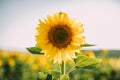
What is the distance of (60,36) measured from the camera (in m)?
1.29

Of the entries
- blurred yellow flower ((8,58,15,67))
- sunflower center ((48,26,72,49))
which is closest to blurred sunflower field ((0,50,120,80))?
blurred yellow flower ((8,58,15,67))

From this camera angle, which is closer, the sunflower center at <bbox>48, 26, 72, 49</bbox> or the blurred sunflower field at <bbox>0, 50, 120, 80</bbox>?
the sunflower center at <bbox>48, 26, 72, 49</bbox>

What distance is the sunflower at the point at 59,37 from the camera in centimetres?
117

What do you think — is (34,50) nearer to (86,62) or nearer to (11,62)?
(86,62)

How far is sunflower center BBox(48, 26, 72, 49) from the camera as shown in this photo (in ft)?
4.07

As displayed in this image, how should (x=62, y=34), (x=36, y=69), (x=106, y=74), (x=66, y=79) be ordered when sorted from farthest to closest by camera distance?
(x=106, y=74), (x=36, y=69), (x=62, y=34), (x=66, y=79)

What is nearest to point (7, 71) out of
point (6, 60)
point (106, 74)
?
point (6, 60)

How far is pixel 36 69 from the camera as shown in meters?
5.19

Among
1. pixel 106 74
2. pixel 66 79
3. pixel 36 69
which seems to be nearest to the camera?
pixel 66 79

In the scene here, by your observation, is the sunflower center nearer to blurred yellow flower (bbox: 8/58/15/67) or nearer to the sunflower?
the sunflower

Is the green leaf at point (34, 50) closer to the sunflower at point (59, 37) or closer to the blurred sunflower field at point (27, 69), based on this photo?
the sunflower at point (59, 37)

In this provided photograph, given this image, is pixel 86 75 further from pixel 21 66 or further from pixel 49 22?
pixel 49 22

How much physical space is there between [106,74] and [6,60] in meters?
1.64

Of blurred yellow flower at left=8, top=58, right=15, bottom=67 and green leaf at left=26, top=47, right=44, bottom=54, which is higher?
blurred yellow flower at left=8, top=58, right=15, bottom=67
